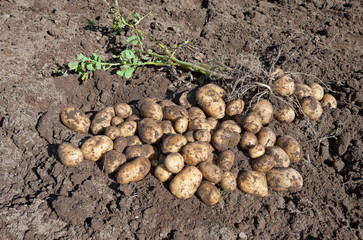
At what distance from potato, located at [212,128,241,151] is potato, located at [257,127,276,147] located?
25 centimetres

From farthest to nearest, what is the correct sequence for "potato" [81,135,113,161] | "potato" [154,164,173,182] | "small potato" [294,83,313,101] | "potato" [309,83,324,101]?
"potato" [309,83,324,101] < "small potato" [294,83,313,101] < "potato" [81,135,113,161] < "potato" [154,164,173,182]

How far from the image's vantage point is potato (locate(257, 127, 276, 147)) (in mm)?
2934

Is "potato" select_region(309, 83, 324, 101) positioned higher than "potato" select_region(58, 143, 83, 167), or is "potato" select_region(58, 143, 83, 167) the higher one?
"potato" select_region(309, 83, 324, 101)

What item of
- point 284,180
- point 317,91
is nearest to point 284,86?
point 317,91

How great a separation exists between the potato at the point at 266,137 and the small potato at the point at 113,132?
1387 mm

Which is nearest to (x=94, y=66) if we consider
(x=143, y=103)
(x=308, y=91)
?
(x=143, y=103)

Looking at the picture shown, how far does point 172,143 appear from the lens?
8.88 feet

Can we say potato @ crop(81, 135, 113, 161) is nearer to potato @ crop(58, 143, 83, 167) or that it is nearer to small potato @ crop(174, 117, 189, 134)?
potato @ crop(58, 143, 83, 167)

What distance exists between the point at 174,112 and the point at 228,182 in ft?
2.84

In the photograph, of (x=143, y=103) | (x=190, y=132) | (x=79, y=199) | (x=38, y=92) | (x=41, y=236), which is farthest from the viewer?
(x=38, y=92)

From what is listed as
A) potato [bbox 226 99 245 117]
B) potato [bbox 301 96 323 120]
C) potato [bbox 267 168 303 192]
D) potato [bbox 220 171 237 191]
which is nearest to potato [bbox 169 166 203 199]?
potato [bbox 220 171 237 191]

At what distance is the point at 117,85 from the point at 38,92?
0.88m

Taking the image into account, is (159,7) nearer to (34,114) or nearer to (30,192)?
(34,114)

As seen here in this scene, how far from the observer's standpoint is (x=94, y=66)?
3.58 m
